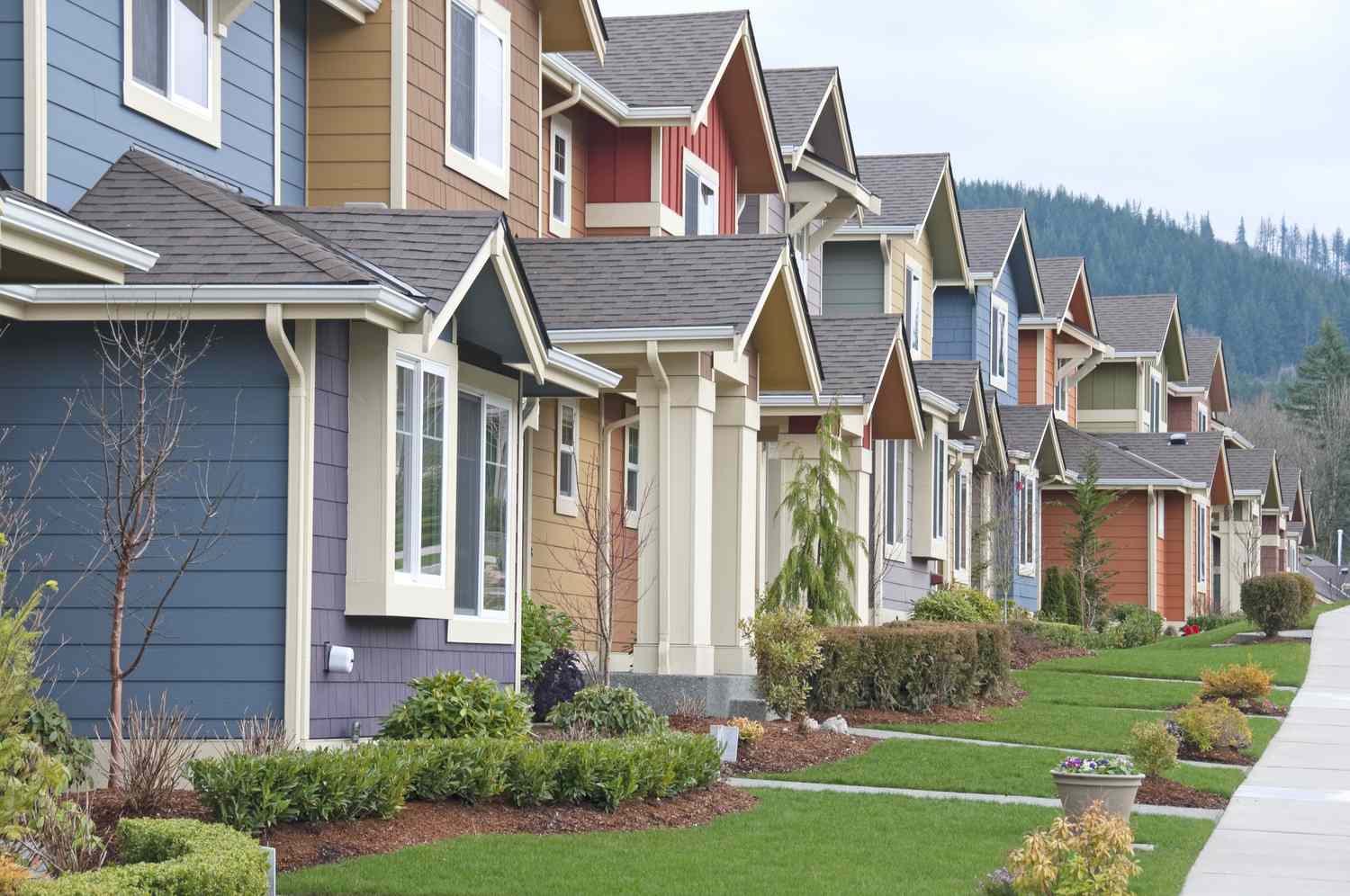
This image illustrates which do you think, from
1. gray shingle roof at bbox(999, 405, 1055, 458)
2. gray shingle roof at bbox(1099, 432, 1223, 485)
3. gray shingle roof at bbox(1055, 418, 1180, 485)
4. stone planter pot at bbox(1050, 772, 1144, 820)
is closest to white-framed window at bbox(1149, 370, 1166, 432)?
gray shingle roof at bbox(1099, 432, 1223, 485)

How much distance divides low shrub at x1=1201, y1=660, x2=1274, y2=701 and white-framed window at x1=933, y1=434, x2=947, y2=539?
31.3ft

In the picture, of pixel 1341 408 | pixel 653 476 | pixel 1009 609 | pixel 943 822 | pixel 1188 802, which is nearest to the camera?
pixel 943 822

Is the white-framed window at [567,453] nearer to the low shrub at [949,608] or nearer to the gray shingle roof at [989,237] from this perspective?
the low shrub at [949,608]

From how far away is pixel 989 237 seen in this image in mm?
40469

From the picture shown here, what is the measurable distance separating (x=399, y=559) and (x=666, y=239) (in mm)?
5752

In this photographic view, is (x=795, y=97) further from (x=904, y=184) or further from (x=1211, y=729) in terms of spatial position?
(x=1211, y=729)

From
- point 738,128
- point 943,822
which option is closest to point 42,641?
point 943,822

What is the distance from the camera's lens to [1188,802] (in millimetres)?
15102

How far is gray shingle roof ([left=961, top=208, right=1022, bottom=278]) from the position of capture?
3935 cm

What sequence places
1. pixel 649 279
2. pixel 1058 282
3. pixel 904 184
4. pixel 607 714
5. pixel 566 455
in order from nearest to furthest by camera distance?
pixel 607 714
pixel 649 279
pixel 566 455
pixel 904 184
pixel 1058 282

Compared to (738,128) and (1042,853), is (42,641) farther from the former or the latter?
(738,128)

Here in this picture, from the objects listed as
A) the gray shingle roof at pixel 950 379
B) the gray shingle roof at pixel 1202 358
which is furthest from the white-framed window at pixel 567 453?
the gray shingle roof at pixel 1202 358

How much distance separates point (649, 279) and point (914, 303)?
18150 mm

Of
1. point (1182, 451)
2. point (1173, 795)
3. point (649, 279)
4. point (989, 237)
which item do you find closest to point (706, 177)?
point (649, 279)
